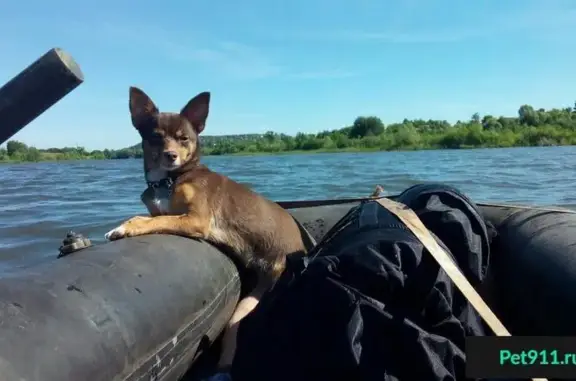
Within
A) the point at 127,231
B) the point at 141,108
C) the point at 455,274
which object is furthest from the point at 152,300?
the point at 141,108

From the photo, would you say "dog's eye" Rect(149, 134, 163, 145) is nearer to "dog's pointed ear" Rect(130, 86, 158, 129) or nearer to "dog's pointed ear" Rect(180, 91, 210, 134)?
"dog's pointed ear" Rect(130, 86, 158, 129)

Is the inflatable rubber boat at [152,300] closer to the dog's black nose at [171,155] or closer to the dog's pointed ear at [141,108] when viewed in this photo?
the dog's black nose at [171,155]

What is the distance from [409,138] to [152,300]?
76409 millimetres

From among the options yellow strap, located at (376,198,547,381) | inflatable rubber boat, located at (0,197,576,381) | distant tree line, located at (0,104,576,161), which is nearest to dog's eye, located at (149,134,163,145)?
inflatable rubber boat, located at (0,197,576,381)

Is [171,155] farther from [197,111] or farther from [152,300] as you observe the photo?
[152,300]

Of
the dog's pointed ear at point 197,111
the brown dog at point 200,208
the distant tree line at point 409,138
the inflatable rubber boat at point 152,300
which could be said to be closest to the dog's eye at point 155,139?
the brown dog at point 200,208

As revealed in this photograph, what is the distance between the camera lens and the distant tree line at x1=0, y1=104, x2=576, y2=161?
226 ft

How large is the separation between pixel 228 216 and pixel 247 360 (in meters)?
1.84

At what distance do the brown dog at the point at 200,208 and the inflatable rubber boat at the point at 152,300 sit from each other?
0.57 ft

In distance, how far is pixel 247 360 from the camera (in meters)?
2.08

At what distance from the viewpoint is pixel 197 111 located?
4316 mm

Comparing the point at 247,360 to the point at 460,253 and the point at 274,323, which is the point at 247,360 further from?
the point at 460,253

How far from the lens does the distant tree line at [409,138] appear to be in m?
68.9

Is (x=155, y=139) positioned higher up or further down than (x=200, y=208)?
higher up
